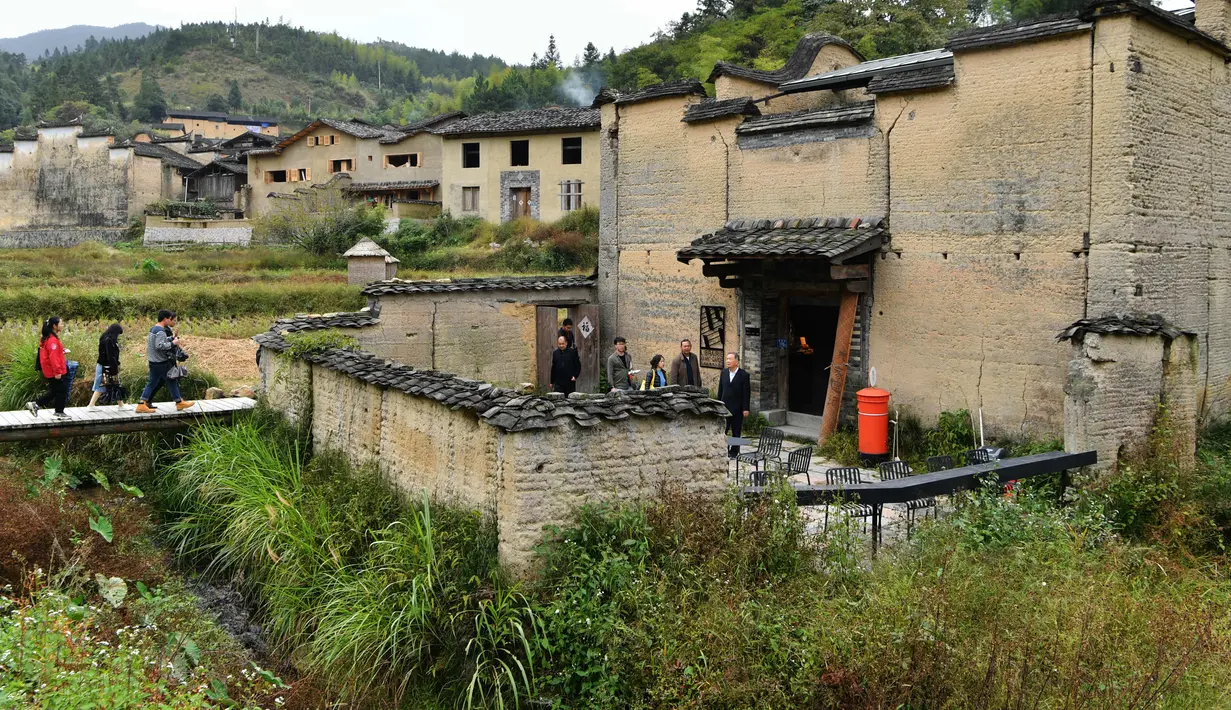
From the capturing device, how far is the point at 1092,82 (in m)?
10.9

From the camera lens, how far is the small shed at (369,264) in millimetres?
23672

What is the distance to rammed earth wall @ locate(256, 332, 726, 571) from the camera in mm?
7266

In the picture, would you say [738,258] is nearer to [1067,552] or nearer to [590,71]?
[1067,552]

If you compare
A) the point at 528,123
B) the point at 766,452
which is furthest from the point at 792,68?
the point at 528,123

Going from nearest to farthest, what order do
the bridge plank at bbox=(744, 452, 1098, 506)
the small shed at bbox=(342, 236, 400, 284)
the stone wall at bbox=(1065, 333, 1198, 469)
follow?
the bridge plank at bbox=(744, 452, 1098, 506) → the stone wall at bbox=(1065, 333, 1198, 469) → the small shed at bbox=(342, 236, 400, 284)

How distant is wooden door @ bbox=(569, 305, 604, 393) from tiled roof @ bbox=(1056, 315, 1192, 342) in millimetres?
8076

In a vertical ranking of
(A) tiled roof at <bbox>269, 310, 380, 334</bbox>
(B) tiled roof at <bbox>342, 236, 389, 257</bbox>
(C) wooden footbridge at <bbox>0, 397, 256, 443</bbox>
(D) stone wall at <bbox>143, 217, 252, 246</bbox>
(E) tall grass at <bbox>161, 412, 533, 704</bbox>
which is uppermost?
(D) stone wall at <bbox>143, 217, 252, 246</bbox>

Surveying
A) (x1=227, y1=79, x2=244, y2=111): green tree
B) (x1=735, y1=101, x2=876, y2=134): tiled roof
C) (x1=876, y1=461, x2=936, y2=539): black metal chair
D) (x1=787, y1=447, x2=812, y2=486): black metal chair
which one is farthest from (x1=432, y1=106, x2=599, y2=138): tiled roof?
(x1=227, y1=79, x2=244, y2=111): green tree

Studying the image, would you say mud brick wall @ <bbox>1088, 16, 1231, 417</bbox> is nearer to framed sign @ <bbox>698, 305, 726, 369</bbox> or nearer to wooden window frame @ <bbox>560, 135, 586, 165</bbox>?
framed sign @ <bbox>698, 305, 726, 369</bbox>

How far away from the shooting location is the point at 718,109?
48.7 feet

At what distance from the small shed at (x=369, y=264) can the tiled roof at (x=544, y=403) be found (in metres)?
15.0

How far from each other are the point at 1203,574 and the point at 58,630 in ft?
28.6

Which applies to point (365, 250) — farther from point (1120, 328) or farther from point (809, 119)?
A: point (1120, 328)

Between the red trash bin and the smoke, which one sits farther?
the smoke
